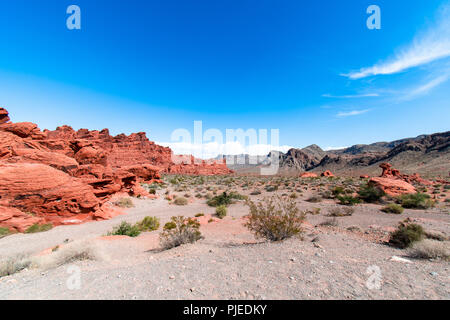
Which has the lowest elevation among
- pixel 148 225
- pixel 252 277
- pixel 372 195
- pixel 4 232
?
pixel 148 225

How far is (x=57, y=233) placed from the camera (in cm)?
882

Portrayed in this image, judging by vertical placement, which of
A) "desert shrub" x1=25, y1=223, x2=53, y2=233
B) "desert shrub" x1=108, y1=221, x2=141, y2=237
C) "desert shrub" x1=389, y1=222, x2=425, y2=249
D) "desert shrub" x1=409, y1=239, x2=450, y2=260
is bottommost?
"desert shrub" x1=108, y1=221, x2=141, y2=237

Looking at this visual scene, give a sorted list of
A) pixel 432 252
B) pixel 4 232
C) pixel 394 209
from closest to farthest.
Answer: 1. pixel 432 252
2. pixel 4 232
3. pixel 394 209

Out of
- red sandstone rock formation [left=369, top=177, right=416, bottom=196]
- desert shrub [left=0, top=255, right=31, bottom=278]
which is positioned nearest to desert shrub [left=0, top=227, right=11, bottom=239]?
desert shrub [left=0, top=255, right=31, bottom=278]

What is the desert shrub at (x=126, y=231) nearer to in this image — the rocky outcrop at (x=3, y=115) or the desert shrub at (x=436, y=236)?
the desert shrub at (x=436, y=236)

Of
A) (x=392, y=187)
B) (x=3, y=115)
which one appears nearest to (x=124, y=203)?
(x=3, y=115)

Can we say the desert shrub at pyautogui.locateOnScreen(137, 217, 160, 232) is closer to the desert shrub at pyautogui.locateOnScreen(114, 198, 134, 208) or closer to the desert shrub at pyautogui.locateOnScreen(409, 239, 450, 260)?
the desert shrub at pyautogui.locateOnScreen(114, 198, 134, 208)

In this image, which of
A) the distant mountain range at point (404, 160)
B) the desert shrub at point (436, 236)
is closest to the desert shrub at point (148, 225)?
the desert shrub at point (436, 236)

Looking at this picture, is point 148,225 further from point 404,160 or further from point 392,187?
point 404,160

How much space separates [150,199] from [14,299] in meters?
15.7

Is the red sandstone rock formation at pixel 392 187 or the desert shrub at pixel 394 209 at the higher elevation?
the red sandstone rock formation at pixel 392 187

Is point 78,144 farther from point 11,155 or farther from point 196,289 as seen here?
point 196,289

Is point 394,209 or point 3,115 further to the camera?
point 3,115
